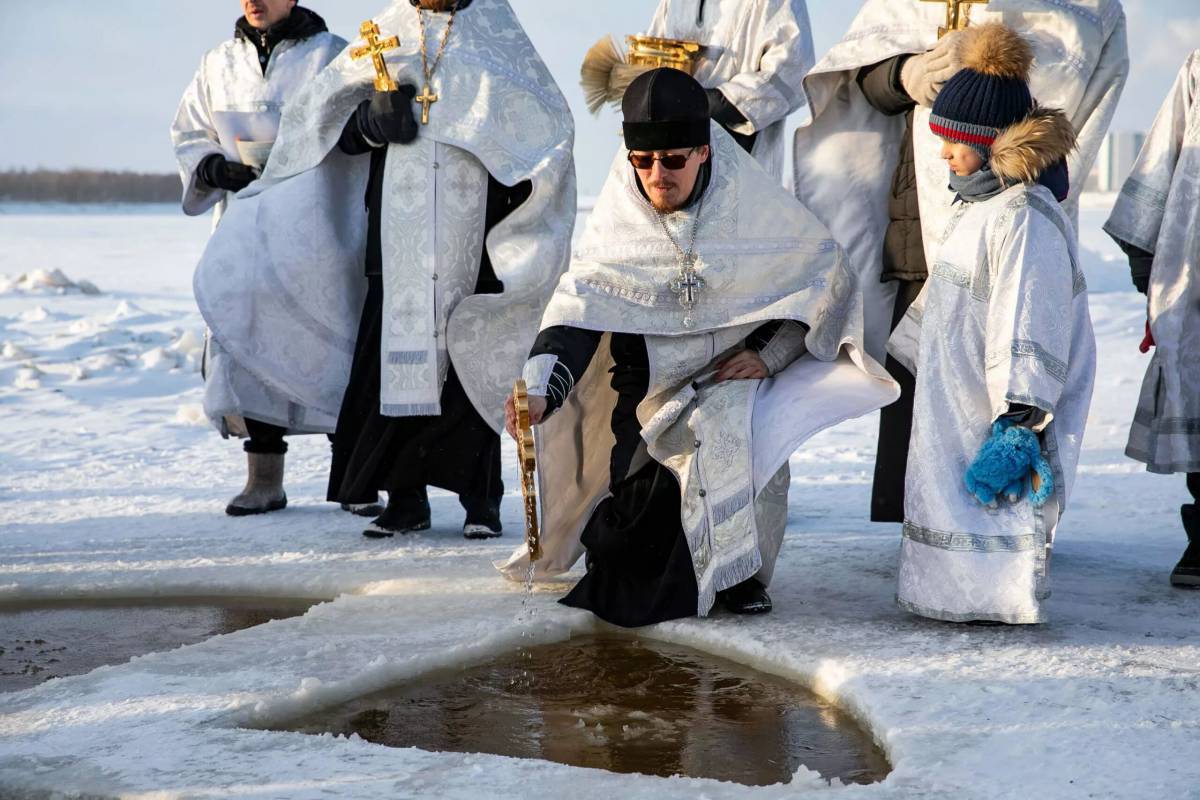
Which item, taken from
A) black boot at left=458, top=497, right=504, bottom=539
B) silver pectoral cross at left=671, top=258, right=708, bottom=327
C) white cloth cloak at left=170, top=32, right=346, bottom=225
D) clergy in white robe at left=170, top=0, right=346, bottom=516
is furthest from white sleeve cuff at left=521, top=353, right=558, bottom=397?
white cloth cloak at left=170, top=32, right=346, bottom=225

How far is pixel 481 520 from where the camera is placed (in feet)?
16.9

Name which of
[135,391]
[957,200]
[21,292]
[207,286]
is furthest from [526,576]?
[21,292]

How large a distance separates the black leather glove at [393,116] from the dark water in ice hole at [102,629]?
67.5 inches

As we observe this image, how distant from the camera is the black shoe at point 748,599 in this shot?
3902mm

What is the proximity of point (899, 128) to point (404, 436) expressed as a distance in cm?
200

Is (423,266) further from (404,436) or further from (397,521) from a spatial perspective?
(397,521)

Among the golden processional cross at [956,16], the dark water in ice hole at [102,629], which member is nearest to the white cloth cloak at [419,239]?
the dark water in ice hole at [102,629]

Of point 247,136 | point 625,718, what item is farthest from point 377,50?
point 625,718

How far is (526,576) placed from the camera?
428 centimetres

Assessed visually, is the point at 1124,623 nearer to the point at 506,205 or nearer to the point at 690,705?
the point at 690,705

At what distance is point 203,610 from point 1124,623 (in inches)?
100

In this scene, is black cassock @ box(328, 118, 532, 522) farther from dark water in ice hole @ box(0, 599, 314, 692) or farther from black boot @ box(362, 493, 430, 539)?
dark water in ice hole @ box(0, 599, 314, 692)

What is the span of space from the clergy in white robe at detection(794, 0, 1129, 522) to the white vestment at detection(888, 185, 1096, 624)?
25.4 inches

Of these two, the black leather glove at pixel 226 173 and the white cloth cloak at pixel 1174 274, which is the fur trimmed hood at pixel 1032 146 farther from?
the black leather glove at pixel 226 173
